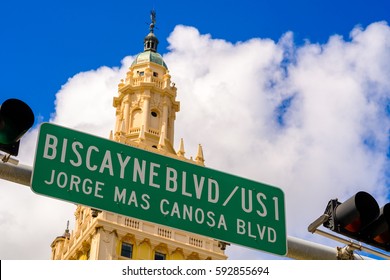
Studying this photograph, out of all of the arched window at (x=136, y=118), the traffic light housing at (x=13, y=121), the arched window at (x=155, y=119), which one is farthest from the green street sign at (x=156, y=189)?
the arched window at (x=155, y=119)

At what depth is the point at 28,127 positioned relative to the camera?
7.22m

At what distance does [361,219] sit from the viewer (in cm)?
796

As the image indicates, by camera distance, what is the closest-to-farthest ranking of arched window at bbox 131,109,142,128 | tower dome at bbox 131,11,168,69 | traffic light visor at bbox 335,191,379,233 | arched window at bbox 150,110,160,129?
traffic light visor at bbox 335,191,379,233, arched window at bbox 131,109,142,128, arched window at bbox 150,110,160,129, tower dome at bbox 131,11,168,69

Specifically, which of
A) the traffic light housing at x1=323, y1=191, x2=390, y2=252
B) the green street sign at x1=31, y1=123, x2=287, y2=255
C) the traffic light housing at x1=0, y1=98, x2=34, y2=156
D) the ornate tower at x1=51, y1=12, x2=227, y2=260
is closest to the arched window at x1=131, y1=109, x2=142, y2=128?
the ornate tower at x1=51, y1=12, x2=227, y2=260

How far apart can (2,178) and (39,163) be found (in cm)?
41

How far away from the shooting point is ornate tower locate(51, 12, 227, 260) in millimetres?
44188

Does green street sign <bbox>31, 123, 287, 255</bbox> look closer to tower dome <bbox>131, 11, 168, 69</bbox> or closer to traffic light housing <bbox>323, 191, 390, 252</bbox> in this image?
traffic light housing <bbox>323, 191, 390, 252</bbox>

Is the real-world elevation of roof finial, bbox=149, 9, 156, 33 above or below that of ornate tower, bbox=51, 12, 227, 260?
above

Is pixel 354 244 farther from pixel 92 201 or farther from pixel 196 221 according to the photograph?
pixel 92 201

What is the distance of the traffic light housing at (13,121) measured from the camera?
7145mm

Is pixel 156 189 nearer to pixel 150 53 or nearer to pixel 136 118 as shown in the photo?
pixel 136 118

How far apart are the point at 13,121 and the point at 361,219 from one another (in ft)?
12.8

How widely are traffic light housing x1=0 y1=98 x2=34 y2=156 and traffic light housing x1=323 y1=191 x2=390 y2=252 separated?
3484 millimetres

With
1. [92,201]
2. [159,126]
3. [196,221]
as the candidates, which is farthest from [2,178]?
[159,126]
